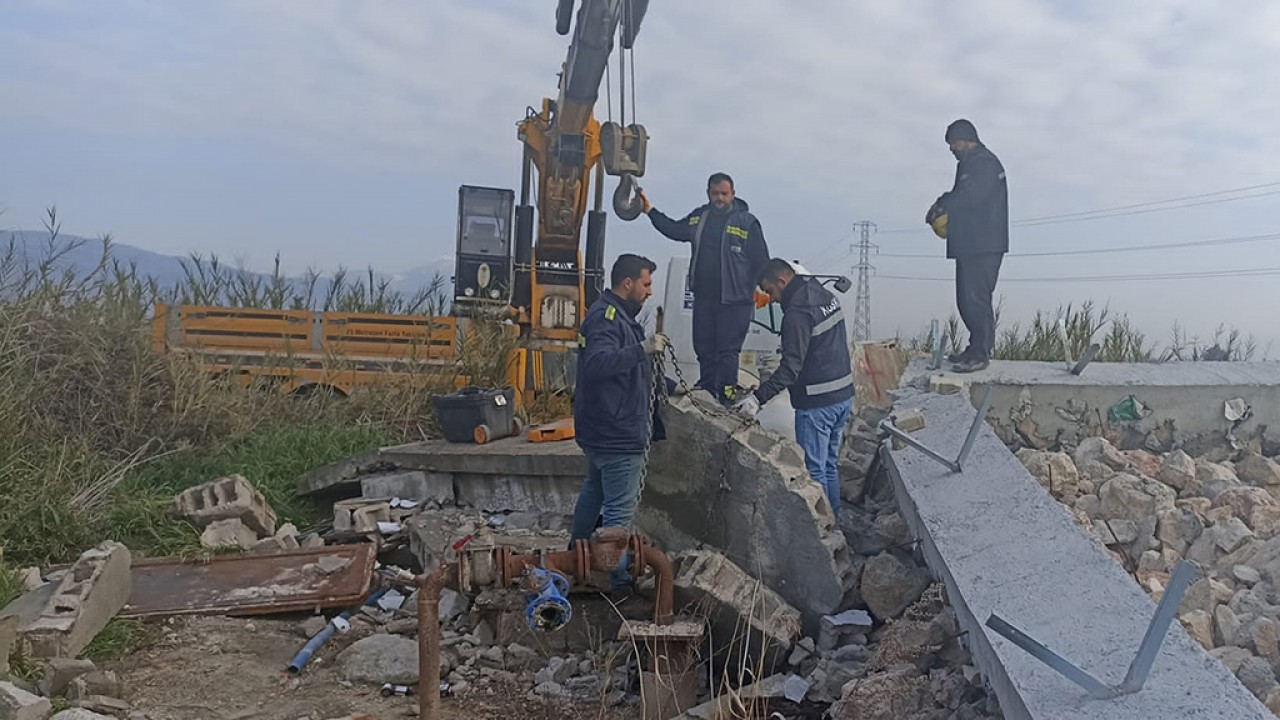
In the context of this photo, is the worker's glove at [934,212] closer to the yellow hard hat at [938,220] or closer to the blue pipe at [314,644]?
the yellow hard hat at [938,220]

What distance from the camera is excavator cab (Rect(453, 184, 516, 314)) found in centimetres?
984

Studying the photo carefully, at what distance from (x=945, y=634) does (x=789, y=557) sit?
4.20 feet

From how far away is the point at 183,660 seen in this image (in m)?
4.95

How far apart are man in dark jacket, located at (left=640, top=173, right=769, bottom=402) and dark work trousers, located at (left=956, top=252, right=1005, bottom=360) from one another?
1364 mm

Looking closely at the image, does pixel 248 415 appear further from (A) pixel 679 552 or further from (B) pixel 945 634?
(B) pixel 945 634

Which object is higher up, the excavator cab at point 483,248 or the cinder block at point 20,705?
the excavator cab at point 483,248

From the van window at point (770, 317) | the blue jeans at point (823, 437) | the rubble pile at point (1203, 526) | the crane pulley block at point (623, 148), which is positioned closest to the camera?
the rubble pile at point (1203, 526)

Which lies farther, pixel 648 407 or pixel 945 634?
pixel 648 407

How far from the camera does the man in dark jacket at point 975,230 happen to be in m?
6.11

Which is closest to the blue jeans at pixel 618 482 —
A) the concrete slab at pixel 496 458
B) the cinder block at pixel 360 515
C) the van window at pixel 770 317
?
the concrete slab at pixel 496 458

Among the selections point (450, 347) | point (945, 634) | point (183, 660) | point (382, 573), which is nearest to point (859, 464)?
point (945, 634)

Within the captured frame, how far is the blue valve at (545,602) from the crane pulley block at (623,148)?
443 cm

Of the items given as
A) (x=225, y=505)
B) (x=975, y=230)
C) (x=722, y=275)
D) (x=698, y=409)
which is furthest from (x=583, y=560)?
(x=975, y=230)

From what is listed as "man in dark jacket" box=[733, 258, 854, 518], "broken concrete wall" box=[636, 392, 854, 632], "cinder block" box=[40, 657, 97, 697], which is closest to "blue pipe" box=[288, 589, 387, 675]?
"cinder block" box=[40, 657, 97, 697]
